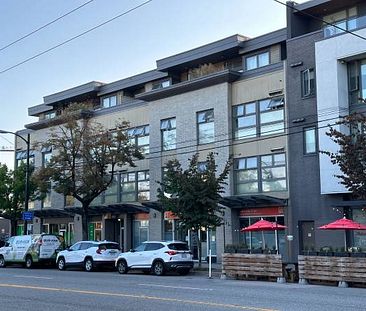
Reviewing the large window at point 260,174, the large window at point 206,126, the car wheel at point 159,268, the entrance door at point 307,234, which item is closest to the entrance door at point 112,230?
the large window at point 206,126

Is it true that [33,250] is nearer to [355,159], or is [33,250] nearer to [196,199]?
[196,199]

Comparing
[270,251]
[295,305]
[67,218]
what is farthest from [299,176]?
[67,218]

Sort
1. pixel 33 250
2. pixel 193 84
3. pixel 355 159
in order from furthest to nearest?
pixel 193 84, pixel 33 250, pixel 355 159

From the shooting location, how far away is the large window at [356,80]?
2812cm

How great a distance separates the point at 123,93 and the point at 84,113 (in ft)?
11.1

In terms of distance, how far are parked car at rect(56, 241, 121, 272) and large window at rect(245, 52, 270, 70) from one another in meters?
13.3

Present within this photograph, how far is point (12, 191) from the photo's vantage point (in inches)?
1745

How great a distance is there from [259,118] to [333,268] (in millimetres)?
13391

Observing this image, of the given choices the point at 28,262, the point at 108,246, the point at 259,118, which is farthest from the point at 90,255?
the point at 259,118

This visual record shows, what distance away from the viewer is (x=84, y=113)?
41.6m

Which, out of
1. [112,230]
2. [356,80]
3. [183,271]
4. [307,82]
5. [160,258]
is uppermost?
[307,82]

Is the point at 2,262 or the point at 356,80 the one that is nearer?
the point at 356,80

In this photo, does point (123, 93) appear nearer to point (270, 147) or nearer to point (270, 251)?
point (270, 147)

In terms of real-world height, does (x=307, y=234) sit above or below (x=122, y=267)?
above
